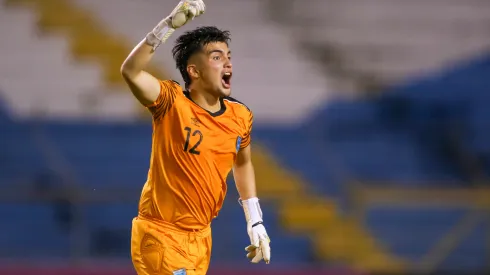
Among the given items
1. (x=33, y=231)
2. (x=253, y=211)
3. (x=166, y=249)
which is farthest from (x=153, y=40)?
(x=33, y=231)

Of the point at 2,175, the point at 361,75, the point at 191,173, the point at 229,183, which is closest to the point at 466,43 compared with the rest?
the point at 361,75

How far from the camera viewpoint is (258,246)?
17.9 feet

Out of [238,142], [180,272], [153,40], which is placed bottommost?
[180,272]

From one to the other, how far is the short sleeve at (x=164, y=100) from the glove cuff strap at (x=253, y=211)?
1.01 m

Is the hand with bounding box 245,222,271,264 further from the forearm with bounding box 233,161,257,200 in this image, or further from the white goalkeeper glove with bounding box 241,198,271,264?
the forearm with bounding box 233,161,257,200

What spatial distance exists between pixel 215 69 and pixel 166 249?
1082 mm

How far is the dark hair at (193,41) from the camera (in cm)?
522

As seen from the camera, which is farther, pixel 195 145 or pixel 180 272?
pixel 195 145

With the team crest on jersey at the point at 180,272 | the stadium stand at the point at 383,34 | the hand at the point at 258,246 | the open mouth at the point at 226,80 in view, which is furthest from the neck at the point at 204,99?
the stadium stand at the point at 383,34

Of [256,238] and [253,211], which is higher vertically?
[253,211]

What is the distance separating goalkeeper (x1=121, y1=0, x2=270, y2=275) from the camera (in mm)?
4996

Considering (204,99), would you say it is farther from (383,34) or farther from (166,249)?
(383,34)

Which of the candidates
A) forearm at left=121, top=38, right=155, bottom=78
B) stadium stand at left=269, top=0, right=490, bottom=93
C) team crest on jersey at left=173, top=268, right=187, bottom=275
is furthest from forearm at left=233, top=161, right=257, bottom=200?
stadium stand at left=269, top=0, right=490, bottom=93

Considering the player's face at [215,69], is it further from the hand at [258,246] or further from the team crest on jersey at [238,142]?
the hand at [258,246]
